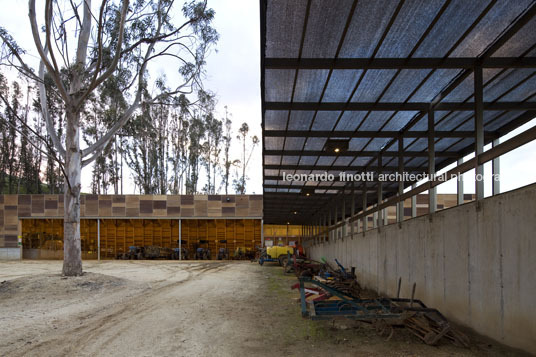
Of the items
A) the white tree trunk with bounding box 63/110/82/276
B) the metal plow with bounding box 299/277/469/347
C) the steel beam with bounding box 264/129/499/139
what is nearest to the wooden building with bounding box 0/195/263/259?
the white tree trunk with bounding box 63/110/82/276

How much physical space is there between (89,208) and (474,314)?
3383 cm

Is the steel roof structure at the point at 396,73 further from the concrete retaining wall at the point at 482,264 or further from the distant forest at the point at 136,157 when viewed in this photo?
the distant forest at the point at 136,157

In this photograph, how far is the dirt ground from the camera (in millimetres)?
6332

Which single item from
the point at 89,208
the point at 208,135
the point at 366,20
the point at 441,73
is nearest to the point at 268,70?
the point at 366,20

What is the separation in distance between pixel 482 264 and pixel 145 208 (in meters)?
31.5

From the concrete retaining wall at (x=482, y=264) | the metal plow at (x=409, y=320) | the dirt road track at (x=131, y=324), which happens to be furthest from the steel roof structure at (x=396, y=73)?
the dirt road track at (x=131, y=324)

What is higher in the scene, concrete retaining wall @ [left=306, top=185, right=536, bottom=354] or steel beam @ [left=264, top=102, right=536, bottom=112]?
steel beam @ [left=264, top=102, right=536, bottom=112]

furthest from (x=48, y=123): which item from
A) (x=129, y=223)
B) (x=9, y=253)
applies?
(x=9, y=253)

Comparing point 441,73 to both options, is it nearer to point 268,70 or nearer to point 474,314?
point 268,70

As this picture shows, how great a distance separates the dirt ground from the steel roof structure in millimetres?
4364

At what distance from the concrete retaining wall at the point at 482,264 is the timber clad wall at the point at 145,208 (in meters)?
24.8

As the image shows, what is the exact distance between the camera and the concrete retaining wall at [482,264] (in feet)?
18.4

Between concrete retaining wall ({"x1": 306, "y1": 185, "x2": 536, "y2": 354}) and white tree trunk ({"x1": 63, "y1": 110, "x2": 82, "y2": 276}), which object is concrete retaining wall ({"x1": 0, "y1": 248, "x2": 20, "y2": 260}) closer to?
white tree trunk ({"x1": 63, "y1": 110, "x2": 82, "y2": 276})

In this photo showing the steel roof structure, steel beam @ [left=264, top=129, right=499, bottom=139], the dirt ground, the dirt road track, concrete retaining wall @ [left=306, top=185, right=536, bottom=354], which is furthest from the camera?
steel beam @ [left=264, top=129, right=499, bottom=139]
